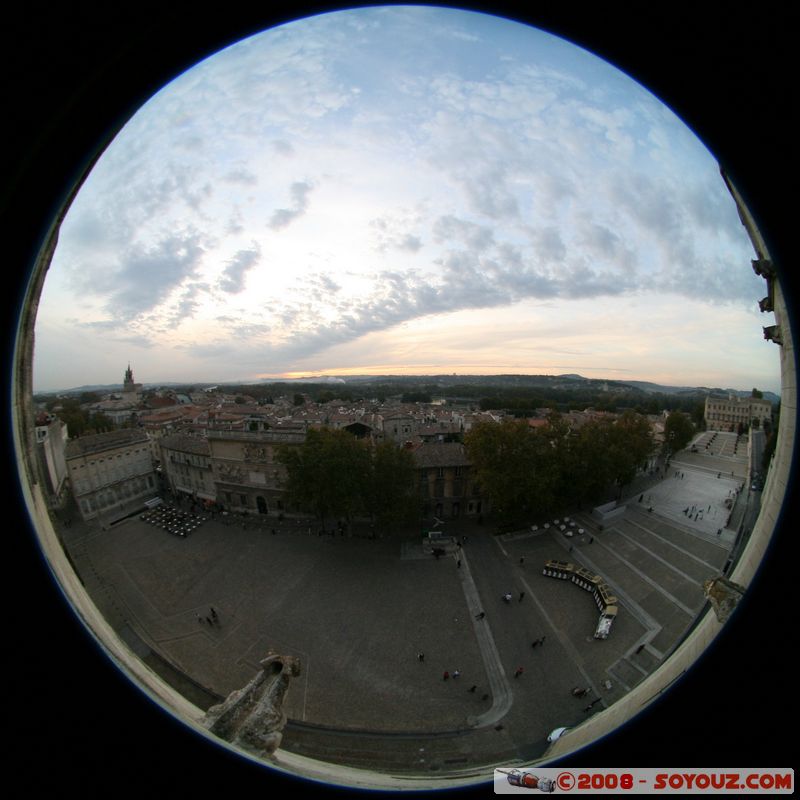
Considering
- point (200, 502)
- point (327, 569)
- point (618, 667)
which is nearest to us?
point (618, 667)

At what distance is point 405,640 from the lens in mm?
10703

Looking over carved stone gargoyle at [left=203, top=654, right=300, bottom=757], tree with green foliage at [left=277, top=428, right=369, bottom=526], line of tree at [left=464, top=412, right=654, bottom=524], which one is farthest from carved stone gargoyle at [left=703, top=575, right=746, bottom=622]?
line of tree at [left=464, top=412, right=654, bottom=524]

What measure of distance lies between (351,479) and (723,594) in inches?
590

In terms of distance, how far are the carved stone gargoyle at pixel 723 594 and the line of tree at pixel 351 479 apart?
14859 mm

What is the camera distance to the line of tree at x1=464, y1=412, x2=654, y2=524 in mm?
17391

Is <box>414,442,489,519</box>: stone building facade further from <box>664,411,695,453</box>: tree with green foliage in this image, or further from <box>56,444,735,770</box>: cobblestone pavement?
<box>664,411,695,453</box>: tree with green foliage

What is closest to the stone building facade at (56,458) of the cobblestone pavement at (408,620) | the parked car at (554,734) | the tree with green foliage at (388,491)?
the cobblestone pavement at (408,620)

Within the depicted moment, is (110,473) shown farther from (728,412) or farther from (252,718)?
(728,412)

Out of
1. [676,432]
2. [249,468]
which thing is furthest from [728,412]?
[249,468]

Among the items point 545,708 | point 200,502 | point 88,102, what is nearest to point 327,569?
point 545,708

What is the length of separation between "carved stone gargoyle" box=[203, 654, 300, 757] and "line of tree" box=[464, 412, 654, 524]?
15908 mm

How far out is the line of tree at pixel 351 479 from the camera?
16.3 metres

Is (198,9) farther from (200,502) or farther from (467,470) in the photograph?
(200,502)

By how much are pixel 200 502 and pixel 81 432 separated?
46.6ft
